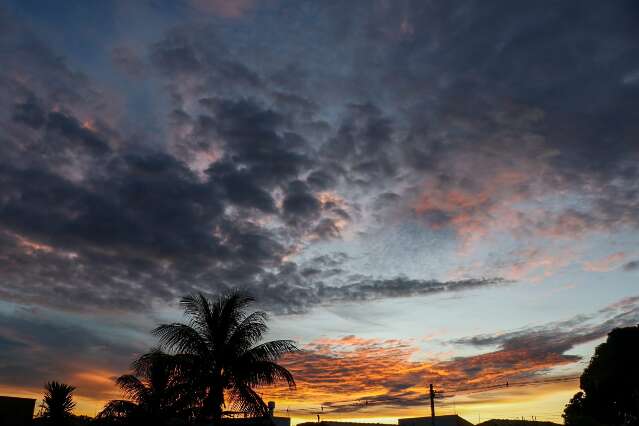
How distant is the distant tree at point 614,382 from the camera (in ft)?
164

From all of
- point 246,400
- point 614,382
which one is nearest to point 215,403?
point 246,400

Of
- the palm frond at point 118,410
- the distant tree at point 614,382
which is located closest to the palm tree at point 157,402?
the palm frond at point 118,410

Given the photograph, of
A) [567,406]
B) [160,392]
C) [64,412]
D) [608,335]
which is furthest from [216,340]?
[567,406]

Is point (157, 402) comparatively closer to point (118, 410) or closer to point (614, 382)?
point (118, 410)

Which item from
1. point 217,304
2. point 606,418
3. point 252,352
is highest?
point 217,304

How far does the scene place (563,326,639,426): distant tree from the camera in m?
50.1

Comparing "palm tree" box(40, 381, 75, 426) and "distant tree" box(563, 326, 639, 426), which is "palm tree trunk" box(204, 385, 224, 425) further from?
"distant tree" box(563, 326, 639, 426)

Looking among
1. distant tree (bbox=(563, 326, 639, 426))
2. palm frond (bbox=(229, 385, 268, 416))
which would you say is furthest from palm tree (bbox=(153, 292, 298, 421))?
distant tree (bbox=(563, 326, 639, 426))

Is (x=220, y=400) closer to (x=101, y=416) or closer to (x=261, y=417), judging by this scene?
(x=261, y=417)

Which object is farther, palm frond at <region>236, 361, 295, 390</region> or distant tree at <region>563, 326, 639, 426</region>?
distant tree at <region>563, 326, 639, 426</region>

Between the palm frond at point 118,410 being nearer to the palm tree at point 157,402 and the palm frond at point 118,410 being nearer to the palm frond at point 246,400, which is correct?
the palm tree at point 157,402

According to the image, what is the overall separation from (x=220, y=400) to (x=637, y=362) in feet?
154

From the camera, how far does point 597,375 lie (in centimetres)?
5294

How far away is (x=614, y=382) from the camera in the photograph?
51.7 m
